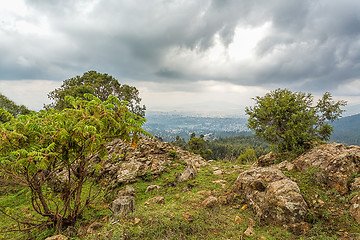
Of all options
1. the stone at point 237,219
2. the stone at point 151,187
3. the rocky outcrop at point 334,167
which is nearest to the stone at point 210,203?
the stone at point 237,219

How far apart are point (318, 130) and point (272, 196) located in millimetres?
8574

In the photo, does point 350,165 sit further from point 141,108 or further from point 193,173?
point 141,108

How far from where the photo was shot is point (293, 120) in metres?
10.3

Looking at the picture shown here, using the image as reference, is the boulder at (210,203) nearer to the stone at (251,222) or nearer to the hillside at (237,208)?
the hillside at (237,208)

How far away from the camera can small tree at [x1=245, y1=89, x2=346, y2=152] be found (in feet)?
34.0

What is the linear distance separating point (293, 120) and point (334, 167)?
4.16m

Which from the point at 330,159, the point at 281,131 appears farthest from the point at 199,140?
the point at 330,159

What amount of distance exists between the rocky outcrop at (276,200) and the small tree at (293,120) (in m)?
5.02

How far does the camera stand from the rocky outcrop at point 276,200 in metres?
4.96

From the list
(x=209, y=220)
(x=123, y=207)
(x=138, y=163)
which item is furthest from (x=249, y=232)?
(x=138, y=163)

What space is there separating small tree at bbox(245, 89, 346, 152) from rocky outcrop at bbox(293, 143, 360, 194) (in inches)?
90.4

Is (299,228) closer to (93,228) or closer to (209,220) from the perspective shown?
(209,220)

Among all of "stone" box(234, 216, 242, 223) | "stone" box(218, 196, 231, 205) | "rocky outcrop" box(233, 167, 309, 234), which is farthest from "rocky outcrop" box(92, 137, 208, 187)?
"stone" box(234, 216, 242, 223)

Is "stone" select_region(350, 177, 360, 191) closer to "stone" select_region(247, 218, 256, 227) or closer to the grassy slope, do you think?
the grassy slope
